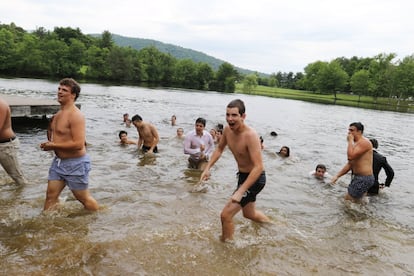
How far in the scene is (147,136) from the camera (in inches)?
437

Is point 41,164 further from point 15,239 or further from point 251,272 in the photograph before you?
point 251,272

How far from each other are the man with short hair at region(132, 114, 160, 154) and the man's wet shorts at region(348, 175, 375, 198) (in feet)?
20.4

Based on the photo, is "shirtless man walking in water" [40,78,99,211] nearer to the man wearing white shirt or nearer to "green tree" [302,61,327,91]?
the man wearing white shirt

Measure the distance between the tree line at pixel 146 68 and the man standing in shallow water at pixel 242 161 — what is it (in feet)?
258

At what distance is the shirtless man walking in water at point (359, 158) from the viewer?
699 cm

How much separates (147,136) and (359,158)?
6.68m

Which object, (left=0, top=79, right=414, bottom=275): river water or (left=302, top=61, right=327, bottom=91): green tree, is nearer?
(left=0, top=79, right=414, bottom=275): river water

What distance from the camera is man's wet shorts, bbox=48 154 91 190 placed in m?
4.83

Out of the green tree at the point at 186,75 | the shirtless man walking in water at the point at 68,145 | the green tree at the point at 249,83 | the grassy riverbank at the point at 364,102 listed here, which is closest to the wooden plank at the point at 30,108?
the shirtless man walking in water at the point at 68,145

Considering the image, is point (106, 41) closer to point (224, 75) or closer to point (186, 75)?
point (186, 75)

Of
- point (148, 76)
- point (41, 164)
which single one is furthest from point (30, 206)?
point (148, 76)

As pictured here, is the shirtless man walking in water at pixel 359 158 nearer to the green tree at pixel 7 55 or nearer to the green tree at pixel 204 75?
the green tree at pixel 7 55

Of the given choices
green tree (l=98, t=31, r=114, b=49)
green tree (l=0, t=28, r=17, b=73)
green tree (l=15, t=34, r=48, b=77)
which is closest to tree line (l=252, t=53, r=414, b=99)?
green tree (l=98, t=31, r=114, b=49)

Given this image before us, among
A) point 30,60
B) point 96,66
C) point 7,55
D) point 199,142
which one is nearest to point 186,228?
point 199,142
